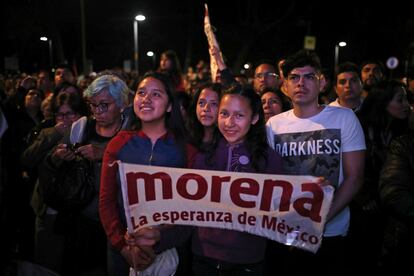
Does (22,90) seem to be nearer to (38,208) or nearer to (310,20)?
(38,208)

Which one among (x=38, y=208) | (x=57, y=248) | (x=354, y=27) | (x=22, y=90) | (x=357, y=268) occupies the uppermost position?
(x=354, y=27)

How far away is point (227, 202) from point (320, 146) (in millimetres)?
847

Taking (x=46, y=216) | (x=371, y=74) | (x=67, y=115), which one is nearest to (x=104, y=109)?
(x=67, y=115)

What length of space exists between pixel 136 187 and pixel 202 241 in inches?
22.9

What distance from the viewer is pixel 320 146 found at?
3.20 m

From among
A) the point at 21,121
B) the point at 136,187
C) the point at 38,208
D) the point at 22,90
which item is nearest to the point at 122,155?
the point at 136,187

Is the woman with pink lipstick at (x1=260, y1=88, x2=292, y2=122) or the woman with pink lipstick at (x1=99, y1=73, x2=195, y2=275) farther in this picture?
the woman with pink lipstick at (x1=260, y1=88, x2=292, y2=122)

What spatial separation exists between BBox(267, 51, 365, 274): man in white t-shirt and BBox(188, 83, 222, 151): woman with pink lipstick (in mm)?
730

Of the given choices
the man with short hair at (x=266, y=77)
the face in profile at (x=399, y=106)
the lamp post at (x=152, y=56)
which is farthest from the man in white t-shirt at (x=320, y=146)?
the lamp post at (x=152, y=56)

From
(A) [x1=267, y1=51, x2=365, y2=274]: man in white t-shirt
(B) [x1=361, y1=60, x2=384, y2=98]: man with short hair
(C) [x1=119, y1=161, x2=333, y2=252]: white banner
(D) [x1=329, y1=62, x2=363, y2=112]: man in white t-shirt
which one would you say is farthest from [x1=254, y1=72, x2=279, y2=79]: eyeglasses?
(C) [x1=119, y1=161, x2=333, y2=252]: white banner

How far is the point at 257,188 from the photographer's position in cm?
281

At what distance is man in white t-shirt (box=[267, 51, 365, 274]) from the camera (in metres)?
3.16

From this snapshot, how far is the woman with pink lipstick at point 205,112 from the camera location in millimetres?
4047

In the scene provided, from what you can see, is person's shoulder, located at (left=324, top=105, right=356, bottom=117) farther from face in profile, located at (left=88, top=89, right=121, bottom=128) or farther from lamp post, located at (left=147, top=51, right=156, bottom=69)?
lamp post, located at (left=147, top=51, right=156, bottom=69)
